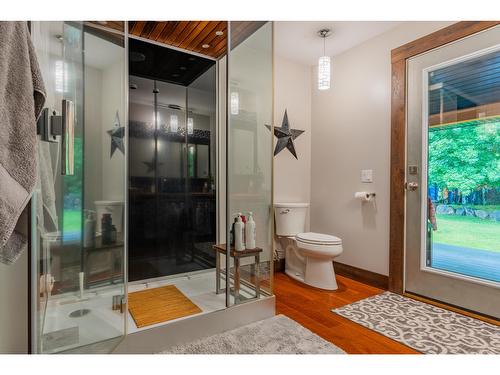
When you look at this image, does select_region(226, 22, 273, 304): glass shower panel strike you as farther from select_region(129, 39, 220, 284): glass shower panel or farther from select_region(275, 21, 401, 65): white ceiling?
select_region(129, 39, 220, 284): glass shower panel

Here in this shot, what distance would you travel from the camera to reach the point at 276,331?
1761mm

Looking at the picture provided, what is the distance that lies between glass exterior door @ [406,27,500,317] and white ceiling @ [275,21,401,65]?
1.70 ft

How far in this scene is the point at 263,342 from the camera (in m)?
1.63

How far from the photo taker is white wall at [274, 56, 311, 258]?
10.0 feet

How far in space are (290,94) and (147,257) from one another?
2308 millimetres

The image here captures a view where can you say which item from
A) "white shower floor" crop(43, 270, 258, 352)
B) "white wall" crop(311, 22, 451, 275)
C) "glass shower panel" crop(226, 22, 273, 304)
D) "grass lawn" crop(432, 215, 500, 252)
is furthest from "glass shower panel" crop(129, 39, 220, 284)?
"grass lawn" crop(432, 215, 500, 252)

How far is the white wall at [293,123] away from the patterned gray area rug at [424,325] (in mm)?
1145

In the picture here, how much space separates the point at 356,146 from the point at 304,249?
119 centimetres

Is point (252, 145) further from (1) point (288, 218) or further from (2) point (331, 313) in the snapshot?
(2) point (331, 313)

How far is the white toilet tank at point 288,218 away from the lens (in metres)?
2.87

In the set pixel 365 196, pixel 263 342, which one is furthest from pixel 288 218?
pixel 263 342

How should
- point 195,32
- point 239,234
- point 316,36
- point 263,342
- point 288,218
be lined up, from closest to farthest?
1. point 263,342
2. point 239,234
3. point 195,32
4. point 316,36
5. point 288,218

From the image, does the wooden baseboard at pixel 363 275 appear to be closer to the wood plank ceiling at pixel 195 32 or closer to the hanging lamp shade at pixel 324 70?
the hanging lamp shade at pixel 324 70
